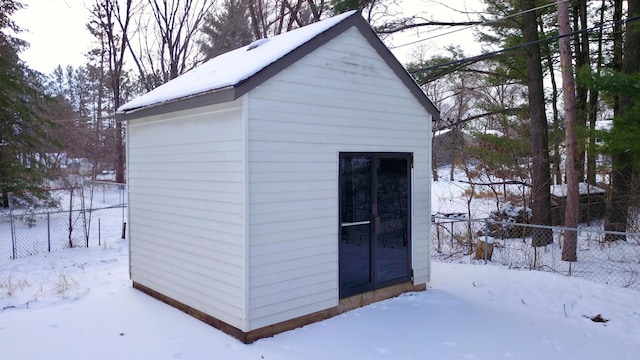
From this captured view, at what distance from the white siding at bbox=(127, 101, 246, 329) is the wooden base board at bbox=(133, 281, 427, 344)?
80 millimetres

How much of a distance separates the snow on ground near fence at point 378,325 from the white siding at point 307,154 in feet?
1.61

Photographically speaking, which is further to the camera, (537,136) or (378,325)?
(537,136)

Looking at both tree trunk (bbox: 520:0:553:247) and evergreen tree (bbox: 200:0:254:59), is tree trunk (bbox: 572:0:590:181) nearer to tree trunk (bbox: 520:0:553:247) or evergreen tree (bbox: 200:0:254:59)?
tree trunk (bbox: 520:0:553:247)

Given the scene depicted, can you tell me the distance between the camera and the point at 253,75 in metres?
4.00

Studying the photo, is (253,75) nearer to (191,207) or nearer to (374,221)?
(191,207)

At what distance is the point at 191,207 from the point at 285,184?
1224 mm

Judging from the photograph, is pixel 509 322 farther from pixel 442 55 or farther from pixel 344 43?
pixel 442 55

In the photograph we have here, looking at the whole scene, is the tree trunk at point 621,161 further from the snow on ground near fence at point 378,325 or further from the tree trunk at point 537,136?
the snow on ground near fence at point 378,325

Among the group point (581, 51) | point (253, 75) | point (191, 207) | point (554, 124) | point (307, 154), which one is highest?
point (581, 51)

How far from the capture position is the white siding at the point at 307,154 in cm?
420

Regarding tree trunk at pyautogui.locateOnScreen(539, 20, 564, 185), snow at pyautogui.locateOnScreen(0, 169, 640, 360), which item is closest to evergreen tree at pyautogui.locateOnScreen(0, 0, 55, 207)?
snow at pyautogui.locateOnScreen(0, 169, 640, 360)

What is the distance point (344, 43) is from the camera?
16.3ft

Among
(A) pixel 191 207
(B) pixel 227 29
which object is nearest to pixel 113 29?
(B) pixel 227 29

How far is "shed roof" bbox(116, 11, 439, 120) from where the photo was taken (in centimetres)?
408
